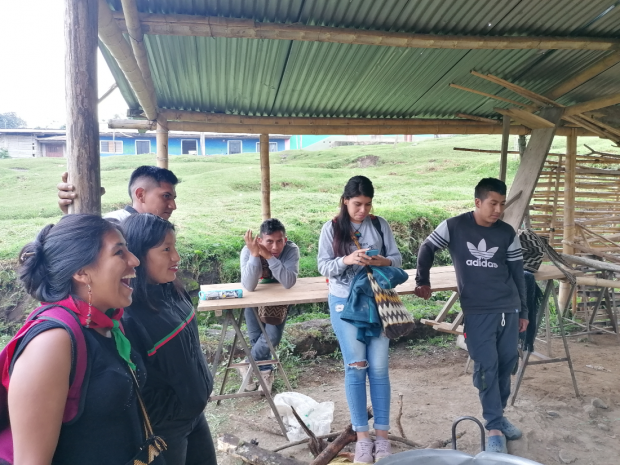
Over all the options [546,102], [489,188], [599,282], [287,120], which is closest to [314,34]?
[489,188]

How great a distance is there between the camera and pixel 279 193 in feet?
46.8

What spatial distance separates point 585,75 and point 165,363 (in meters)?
4.22

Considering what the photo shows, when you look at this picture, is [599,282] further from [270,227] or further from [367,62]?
[270,227]

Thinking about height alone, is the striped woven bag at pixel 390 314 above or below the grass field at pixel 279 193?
below

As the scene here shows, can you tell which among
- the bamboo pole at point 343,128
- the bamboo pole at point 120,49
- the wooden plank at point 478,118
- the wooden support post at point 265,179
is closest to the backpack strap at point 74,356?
the bamboo pole at point 120,49

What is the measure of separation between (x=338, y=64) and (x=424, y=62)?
733 mm

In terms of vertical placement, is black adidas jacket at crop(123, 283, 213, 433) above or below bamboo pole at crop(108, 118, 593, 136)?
below

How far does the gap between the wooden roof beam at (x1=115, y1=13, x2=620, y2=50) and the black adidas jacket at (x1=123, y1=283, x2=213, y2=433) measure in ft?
5.59

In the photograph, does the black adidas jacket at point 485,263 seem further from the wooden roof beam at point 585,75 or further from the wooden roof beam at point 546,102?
the wooden roof beam at point 585,75

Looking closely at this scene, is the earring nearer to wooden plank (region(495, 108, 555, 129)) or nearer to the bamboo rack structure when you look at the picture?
wooden plank (region(495, 108, 555, 129))

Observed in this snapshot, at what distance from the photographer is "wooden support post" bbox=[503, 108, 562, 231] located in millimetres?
4535

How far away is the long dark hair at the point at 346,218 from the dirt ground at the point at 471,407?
153 centimetres

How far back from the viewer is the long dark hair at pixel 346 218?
9.82 feet

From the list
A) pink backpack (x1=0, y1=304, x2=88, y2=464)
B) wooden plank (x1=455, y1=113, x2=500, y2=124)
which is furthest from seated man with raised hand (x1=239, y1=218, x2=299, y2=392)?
wooden plank (x1=455, y1=113, x2=500, y2=124)
